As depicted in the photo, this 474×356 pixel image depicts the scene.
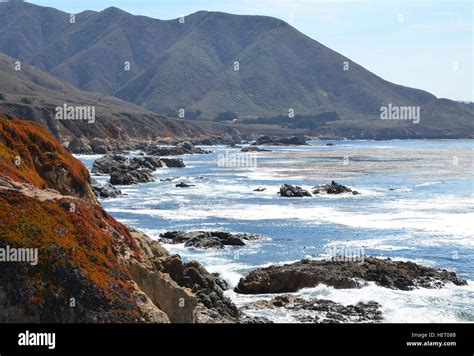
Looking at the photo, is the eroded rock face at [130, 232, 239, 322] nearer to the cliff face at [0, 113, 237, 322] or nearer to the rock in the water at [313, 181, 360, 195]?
the cliff face at [0, 113, 237, 322]

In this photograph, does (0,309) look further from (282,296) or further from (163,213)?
(163,213)

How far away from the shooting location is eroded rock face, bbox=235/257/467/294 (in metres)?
32.9

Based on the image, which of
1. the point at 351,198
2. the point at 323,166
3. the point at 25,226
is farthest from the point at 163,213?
the point at 323,166

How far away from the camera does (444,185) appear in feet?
280

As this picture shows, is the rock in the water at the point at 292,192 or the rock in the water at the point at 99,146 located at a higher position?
the rock in the water at the point at 99,146

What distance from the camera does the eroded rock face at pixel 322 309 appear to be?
27438mm

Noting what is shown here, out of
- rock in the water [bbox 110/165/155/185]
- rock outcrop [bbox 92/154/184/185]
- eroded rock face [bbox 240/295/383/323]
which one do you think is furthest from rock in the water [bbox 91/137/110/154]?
eroded rock face [bbox 240/295/383/323]

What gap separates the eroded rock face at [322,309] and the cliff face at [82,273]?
290 centimetres

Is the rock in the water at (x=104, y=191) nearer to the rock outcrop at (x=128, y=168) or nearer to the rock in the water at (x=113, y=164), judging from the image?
the rock outcrop at (x=128, y=168)

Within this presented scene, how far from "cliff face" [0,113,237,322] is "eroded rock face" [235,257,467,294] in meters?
5.77

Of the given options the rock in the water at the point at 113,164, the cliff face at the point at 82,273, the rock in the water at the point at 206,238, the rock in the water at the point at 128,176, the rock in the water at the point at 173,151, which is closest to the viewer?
the cliff face at the point at 82,273

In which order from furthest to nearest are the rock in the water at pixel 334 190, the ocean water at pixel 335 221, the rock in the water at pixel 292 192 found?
the rock in the water at pixel 334 190 < the rock in the water at pixel 292 192 < the ocean water at pixel 335 221
